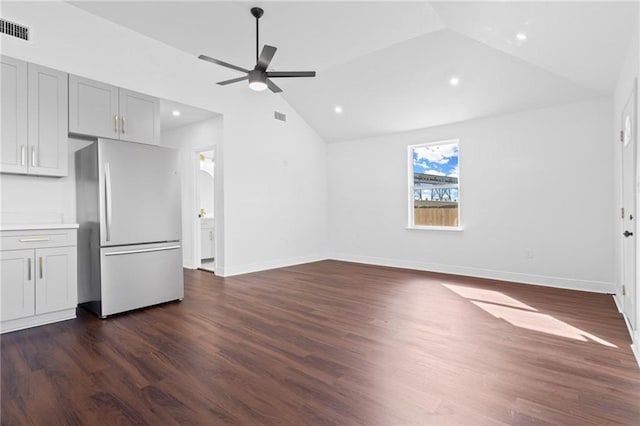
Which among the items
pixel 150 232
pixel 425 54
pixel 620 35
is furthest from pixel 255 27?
pixel 620 35

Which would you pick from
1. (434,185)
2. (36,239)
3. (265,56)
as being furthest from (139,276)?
(434,185)

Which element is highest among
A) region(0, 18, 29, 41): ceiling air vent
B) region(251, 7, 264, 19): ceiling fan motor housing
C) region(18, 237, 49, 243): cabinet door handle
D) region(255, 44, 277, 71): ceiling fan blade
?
region(251, 7, 264, 19): ceiling fan motor housing

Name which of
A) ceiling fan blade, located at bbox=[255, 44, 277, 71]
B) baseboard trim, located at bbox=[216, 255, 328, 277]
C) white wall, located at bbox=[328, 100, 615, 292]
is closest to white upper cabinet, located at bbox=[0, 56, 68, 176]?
ceiling fan blade, located at bbox=[255, 44, 277, 71]

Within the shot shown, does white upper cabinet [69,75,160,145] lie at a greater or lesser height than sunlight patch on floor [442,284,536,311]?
greater

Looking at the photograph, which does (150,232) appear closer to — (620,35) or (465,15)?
(465,15)

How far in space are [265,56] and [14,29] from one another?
250 centimetres

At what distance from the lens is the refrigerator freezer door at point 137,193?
134 inches

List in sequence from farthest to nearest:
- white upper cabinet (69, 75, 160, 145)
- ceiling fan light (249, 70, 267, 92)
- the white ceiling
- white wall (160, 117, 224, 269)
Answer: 1. white wall (160, 117, 224, 269)
2. white upper cabinet (69, 75, 160, 145)
3. ceiling fan light (249, 70, 267, 92)
4. the white ceiling

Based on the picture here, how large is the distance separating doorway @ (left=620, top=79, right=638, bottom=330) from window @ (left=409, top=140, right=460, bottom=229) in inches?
96.7

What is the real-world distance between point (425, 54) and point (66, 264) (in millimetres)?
4959

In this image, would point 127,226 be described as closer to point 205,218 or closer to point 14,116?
point 14,116

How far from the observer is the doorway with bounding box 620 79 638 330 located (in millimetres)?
2646

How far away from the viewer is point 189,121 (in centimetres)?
586

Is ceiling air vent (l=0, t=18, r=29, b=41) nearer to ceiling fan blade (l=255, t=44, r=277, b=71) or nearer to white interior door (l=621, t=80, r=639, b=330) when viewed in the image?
ceiling fan blade (l=255, t=44, r=277, b=71)
